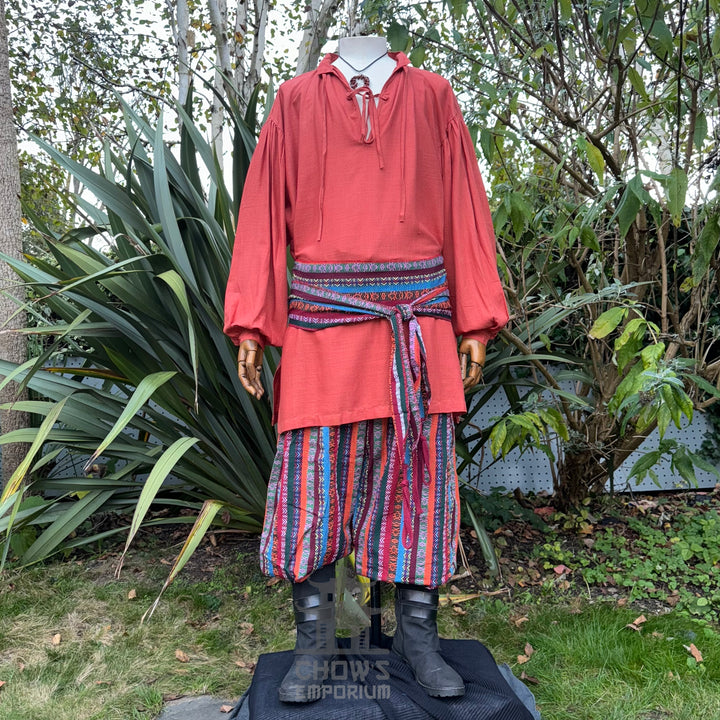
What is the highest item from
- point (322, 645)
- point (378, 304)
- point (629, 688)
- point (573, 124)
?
point (573, 124)

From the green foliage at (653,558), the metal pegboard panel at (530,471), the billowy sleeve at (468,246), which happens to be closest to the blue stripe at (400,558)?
the billowy sleeve at (468,246)

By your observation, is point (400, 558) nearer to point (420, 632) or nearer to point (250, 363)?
point (420, 632)

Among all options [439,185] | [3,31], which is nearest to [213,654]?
[439,185]

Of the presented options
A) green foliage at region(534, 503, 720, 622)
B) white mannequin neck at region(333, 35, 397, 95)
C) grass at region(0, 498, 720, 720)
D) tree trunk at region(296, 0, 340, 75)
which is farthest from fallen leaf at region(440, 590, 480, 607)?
tree trunk at region(296, 0, 340, 75)

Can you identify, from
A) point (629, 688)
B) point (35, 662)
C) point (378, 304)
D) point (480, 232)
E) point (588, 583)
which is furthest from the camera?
point (588, 583)

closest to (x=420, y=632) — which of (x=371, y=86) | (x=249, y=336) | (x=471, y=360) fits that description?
(x=471, y=360)

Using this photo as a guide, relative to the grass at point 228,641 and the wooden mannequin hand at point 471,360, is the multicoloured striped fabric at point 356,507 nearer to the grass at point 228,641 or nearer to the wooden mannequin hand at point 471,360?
the wooden mannequin hand at point 471,360

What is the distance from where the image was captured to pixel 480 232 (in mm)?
1479

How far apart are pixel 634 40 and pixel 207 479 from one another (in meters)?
1.96

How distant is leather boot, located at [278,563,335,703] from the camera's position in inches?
53.5

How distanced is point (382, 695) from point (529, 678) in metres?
0.57

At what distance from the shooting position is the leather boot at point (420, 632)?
1.38 meters

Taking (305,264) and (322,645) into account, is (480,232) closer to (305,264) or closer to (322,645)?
(305,264)

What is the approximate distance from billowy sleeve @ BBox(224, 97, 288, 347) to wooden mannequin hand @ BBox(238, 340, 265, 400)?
0.05ft
